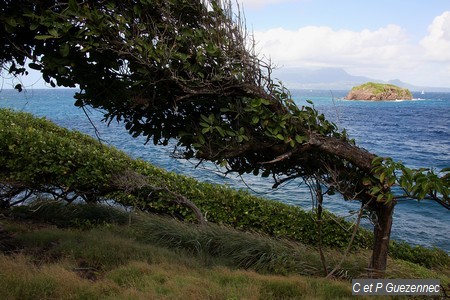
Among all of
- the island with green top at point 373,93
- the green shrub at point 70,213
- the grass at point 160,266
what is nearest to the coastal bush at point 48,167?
the green shrub at point 70,213

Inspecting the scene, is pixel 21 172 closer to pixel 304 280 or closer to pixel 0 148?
pixel 0 148

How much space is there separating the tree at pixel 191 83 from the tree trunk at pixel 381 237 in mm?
20

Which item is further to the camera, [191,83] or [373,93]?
[373,93]

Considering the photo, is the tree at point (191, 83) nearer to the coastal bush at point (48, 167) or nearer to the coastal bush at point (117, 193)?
the coastal bush at point (117, 193)

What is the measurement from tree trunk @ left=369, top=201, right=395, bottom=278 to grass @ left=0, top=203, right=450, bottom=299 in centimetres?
36

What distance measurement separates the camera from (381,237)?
532 centimetres

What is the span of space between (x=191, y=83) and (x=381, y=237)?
10.7 ft

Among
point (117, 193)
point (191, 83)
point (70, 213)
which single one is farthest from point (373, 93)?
point (191, 83)

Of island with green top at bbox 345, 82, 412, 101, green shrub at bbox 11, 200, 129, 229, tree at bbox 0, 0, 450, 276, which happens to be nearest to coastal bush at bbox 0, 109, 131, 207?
green shrub at bbox 11, 200, 129, 229

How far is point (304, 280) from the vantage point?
469 centimetres

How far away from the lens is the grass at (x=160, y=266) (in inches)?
152

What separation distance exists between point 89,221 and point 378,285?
5.44m

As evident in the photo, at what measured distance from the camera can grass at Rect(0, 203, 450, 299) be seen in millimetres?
3869

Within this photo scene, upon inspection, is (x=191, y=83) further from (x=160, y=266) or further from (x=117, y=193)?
(x=117, y=193)
